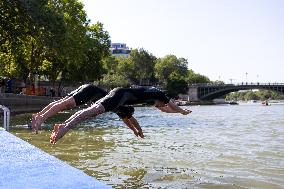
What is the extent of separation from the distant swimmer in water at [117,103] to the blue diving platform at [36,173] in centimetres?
75

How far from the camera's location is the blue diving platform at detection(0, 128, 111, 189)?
362cm

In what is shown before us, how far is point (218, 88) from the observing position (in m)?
129

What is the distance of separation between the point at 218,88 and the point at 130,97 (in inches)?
4879

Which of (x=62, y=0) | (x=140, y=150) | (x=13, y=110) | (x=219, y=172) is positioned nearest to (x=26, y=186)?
(x=219, y=172)

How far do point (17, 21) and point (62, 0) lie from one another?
1447cm

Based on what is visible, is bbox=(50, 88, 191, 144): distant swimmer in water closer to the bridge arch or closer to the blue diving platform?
the blue diving platform

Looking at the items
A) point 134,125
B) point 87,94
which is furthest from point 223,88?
point 87,94

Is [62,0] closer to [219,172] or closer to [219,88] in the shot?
[219,172]

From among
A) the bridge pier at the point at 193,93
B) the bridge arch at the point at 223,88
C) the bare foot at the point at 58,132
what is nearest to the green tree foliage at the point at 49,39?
the bare foot at the point at 58,132

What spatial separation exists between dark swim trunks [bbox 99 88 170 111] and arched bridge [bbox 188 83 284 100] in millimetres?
118265

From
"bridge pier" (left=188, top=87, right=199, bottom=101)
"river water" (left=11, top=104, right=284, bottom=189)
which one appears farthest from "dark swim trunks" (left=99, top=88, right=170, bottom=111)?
"bridge pier" (left=188, top=87, right=199, bottom=101)

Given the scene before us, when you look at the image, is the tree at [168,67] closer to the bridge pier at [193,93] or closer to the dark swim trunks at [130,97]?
the bridge pier at [193,93]

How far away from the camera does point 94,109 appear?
6.62 m

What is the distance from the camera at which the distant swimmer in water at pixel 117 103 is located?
657cm
